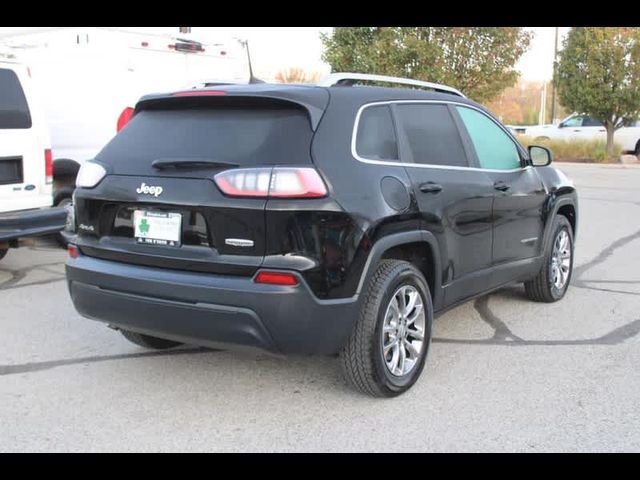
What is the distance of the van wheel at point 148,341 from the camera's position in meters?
4.77

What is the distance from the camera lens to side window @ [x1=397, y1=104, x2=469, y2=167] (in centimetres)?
445

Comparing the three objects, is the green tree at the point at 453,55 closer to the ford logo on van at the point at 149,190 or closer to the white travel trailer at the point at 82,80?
the white travel trailer at the point at 82,80

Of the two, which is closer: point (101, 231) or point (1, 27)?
point (101, 231)

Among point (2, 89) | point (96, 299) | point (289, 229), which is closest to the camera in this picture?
point (289, 229)

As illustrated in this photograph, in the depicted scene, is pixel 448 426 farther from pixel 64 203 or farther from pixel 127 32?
pixel 127 32

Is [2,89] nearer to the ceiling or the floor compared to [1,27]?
nearer to the floor

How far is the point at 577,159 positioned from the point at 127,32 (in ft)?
70.0

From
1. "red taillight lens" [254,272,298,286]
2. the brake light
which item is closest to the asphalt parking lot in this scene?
"red taillight lens" [254,272,298,286]

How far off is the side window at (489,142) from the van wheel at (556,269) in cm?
85

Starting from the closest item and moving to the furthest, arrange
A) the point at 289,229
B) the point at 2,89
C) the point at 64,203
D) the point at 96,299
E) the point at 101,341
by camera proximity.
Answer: the point at 289,229, the point at 96,299, the point at 101,341, the point at 2,89, the point at 64,203

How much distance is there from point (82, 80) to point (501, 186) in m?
5.40

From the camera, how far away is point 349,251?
3672 millimetres

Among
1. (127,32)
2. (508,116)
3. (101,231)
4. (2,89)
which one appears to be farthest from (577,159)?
(508,116)

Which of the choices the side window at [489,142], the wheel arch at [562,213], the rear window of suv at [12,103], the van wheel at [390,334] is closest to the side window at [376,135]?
the van wheel at [390,334]
